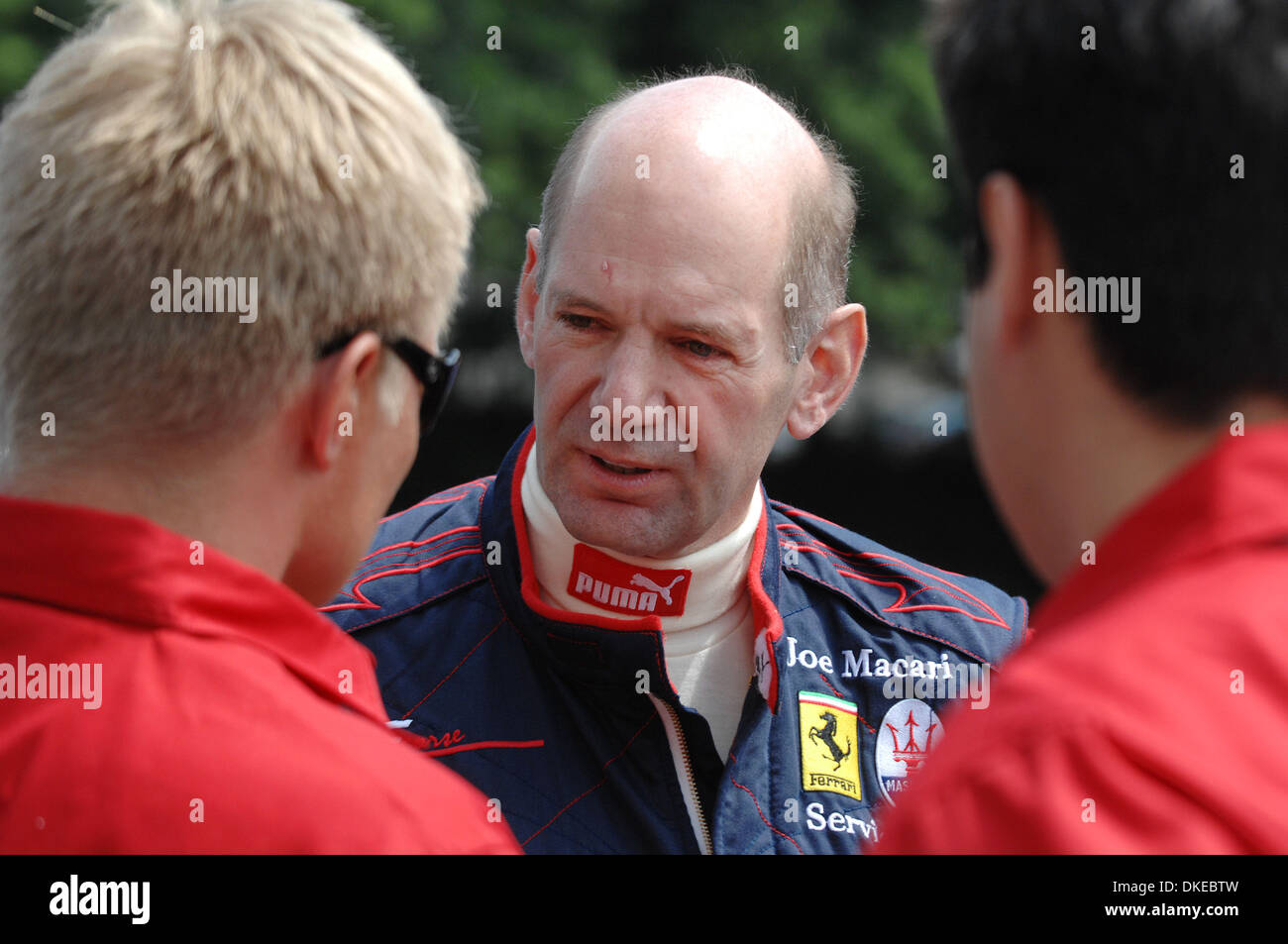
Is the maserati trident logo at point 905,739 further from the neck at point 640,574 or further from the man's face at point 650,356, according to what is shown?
the man's face at point 650,356

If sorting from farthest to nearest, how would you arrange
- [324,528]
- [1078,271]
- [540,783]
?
1. [540,783]
2. [324,528]
3. [1078,271]

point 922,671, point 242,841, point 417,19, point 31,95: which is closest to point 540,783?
point 922,671

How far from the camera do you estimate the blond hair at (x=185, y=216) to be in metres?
1.35

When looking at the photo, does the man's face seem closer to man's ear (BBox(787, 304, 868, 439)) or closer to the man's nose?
the man's nose

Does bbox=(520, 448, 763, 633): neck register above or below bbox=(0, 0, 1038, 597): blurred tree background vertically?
below

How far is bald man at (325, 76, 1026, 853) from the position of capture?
7.61 feet

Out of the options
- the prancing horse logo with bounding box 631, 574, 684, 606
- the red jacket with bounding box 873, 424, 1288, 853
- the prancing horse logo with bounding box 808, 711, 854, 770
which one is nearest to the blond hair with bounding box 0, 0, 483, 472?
the red jacket with bounding box 873, 424, 1288, 853

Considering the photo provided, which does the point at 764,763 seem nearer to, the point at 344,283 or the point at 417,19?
the point at 344,283

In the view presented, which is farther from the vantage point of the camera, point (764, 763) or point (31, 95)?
point (764, 763)

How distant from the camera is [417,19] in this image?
6.98m

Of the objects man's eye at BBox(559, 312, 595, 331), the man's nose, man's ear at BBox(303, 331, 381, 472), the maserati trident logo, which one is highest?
man's eye at BBox(559, 312, 595, 331)

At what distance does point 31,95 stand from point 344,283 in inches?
15.5

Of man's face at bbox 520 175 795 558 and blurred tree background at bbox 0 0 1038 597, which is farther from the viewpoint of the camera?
blurred tree background at bbox 0 0 1038 597

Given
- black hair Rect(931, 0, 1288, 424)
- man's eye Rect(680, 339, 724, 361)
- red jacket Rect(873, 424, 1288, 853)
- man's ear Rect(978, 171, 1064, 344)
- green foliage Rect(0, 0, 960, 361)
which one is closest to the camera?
red jacket Rect(873, 424, 1288, 853)
